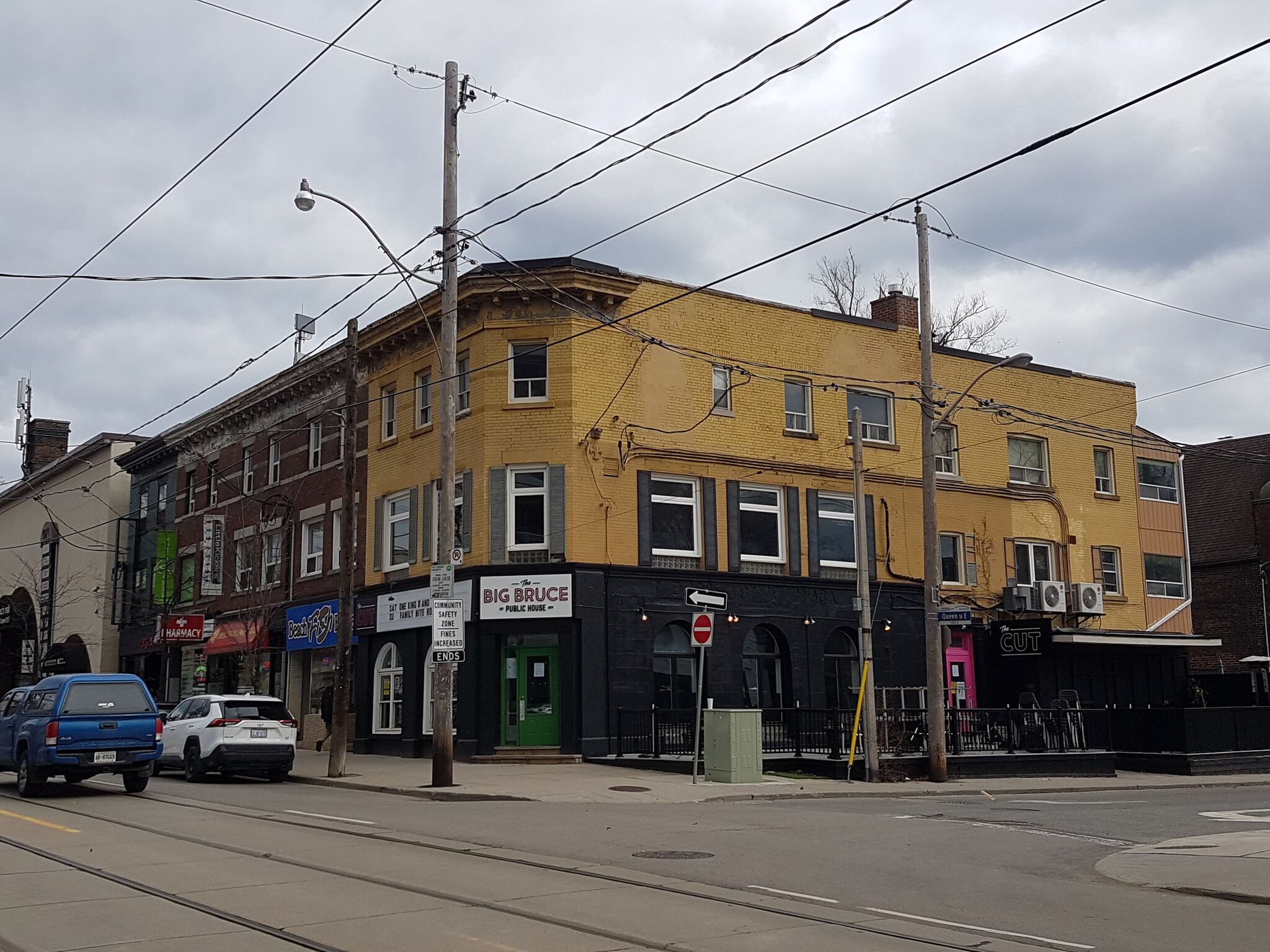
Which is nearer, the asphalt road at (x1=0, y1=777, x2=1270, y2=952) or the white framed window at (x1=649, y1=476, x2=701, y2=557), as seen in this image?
the asphalt road at (x1=0, y1=777, x2=1270, y2=952)

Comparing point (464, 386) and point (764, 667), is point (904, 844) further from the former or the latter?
point (464, 386)

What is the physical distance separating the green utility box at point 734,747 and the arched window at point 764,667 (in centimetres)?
773

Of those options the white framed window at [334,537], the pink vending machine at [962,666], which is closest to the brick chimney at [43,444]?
the white framed window at [334,537]

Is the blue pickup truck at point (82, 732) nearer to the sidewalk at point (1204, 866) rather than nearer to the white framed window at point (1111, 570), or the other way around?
the sidewalk at point (1204, 866)

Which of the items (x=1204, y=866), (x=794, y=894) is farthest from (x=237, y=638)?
(x=1204, y=866)

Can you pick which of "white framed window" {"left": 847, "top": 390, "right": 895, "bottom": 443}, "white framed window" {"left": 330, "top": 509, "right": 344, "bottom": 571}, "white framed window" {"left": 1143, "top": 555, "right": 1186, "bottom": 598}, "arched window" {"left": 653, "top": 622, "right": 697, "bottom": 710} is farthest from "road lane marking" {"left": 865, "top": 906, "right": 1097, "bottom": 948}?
"white framed window" {"left": 1143, "top": 555, "right": 1186, "bottom": 598}

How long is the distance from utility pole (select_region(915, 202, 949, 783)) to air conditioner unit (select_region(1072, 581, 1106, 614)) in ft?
40.8

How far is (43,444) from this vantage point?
63.2 metres

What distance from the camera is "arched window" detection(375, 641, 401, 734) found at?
3153 centimetres

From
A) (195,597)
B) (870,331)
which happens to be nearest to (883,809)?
(870,331)

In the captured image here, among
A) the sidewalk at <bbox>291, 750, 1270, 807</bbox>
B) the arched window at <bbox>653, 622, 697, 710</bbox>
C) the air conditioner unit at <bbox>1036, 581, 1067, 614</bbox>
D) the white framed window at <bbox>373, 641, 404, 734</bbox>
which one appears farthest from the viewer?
the air conditioner unit at <bbox>1036, 581, 1067, 614</bbox>

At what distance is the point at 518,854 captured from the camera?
12.7m

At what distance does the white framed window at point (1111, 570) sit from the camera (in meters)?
38.6

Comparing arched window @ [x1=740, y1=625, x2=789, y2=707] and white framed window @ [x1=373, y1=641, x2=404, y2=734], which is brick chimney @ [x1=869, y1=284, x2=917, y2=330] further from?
white framed window @ [x1=373, y1=641, x2=404, y2=734]
